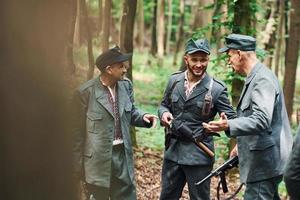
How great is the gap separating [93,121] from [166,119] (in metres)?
0.85

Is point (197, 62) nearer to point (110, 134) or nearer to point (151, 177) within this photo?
point (110, 134)

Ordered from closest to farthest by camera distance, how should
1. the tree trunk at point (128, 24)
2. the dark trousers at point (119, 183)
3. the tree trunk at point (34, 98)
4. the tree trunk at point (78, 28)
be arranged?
1. the tree trunk at point (34, 98)
2. the tree trunk at point (78, 28)
3. the dark trousers at point (119, 183)
4. the tree trunk at point (128, 24)

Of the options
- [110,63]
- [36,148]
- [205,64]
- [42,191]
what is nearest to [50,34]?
[36,148]

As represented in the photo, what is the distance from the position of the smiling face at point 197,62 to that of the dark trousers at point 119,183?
1.02m

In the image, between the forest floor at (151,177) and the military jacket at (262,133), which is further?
the forest floor at (151,177)

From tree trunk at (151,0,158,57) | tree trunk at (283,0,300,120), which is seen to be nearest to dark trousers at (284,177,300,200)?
tree trunk at (283,0,300,120)

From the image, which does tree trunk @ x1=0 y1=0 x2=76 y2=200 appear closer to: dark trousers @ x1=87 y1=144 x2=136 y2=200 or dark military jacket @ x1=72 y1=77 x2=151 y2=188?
dark military jacket @ x1=72 y1=77 x2=151 y2=188

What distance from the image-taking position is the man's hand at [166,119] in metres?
4.59

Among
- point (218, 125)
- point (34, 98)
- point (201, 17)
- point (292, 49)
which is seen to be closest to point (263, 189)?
point (218, 125)

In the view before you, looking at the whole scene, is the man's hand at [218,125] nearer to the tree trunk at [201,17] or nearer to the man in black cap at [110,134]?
the man in black cap at [110,134]

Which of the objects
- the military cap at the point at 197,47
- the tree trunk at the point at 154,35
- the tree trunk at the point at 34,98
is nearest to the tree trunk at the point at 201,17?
the tree trunk at the point at 154,35

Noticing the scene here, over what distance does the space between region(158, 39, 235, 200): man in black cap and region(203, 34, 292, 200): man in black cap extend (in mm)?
495

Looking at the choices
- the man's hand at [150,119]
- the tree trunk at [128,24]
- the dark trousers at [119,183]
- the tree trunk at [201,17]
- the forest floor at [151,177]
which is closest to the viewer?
the dark trousers at [119,183]

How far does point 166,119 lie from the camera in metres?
4.60
